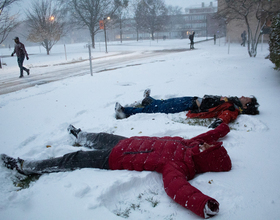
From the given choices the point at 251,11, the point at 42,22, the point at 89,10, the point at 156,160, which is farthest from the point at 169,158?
the point at 89,10

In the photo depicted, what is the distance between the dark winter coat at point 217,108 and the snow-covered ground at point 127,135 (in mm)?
212

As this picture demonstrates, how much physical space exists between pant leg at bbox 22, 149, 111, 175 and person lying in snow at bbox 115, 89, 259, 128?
2.06m

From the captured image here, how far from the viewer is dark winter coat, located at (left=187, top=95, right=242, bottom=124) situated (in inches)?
178

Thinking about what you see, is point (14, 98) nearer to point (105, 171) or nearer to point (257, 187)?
point (105, 171)

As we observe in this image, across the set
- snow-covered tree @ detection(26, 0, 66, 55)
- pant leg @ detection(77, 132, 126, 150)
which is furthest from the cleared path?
snow-covered tree @ detection(26, 0, 66, 55)

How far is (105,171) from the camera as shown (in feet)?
9.50

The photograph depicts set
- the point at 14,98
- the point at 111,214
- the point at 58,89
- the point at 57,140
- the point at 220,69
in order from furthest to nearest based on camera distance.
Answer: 1. the point at 220,69
2. the point at 58,89
3. the point at 14,98
4. the point at 57,140
5. the point at 111,214

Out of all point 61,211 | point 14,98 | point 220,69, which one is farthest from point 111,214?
point 220,69

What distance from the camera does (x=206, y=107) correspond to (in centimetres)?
480

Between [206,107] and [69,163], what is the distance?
3.08 metres

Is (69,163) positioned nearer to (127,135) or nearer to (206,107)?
(127,135)

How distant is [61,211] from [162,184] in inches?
44.6

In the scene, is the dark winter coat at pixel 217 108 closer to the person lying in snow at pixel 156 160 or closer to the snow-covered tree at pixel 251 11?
the person lying in snow at pixel 156 160

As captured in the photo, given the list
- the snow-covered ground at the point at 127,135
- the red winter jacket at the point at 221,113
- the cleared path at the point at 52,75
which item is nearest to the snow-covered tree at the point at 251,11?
the cleared path at the point at 52,75
